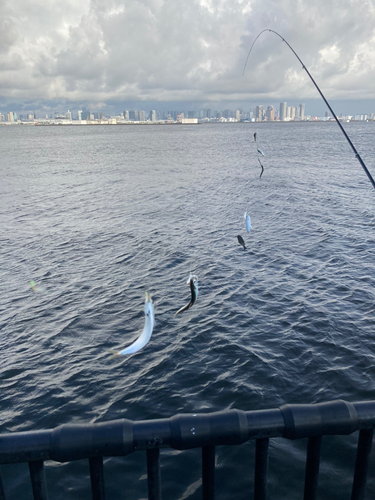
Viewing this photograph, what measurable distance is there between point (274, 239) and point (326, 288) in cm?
599

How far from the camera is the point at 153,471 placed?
2.19 meters

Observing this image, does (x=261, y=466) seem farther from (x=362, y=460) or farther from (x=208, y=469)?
(x=362, y=460)

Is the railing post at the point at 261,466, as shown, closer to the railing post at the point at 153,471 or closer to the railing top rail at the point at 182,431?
the railing top rail at the point at 182,431

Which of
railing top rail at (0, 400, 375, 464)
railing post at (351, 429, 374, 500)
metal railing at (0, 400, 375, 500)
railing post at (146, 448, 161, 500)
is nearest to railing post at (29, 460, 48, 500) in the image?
metal railing at (0, 400, 375, 500)

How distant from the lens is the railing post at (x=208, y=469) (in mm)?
2171

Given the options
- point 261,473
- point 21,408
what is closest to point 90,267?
point 21,408

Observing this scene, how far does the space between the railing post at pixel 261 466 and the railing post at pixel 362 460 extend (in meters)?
0.55

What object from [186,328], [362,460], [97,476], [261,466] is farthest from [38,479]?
[186,328]

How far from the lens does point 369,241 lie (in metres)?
18.2

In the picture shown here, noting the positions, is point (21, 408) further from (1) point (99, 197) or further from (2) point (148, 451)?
(1) point (99, 197)

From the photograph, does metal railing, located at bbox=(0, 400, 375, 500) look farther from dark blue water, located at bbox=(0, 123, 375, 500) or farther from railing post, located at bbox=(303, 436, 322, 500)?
dark blue water, located at bbox=(0, 123, 375, 500)

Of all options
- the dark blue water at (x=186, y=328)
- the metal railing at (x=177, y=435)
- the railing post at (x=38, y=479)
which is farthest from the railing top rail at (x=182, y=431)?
the dark blue water at (x=186, y=328)

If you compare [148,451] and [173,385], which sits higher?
[148,451]

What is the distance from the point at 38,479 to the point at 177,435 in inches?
31.3
